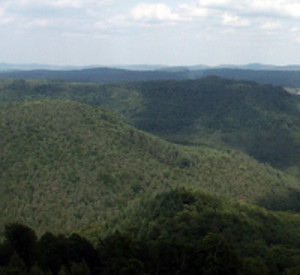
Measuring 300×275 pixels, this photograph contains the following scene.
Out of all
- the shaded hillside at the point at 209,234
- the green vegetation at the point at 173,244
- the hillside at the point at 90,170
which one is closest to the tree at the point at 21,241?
the green vegetation at the point at 173,244

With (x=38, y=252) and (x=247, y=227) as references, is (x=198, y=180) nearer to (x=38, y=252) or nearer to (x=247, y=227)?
(x=247, y=227)

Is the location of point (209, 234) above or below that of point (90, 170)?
above

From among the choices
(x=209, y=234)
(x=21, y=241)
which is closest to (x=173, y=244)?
(x=209, y=234)

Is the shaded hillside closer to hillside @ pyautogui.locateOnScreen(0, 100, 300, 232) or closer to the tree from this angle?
the tree

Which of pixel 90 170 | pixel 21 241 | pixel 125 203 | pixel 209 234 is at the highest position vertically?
pixel 209 234

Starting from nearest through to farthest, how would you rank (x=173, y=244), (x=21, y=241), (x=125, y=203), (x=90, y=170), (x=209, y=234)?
1. (x=209, y=234)
2. (x=173, y=244)
3. (x=21, y=241)
4. (x=125, y=203)
5. (x=90, y=170)

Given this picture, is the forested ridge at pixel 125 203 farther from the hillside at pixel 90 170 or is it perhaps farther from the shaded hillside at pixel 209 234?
the hillside at pixel 90 170

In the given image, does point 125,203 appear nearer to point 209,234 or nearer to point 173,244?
point 173,244

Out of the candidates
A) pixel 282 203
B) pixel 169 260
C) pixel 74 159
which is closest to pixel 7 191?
pixel 74 159
